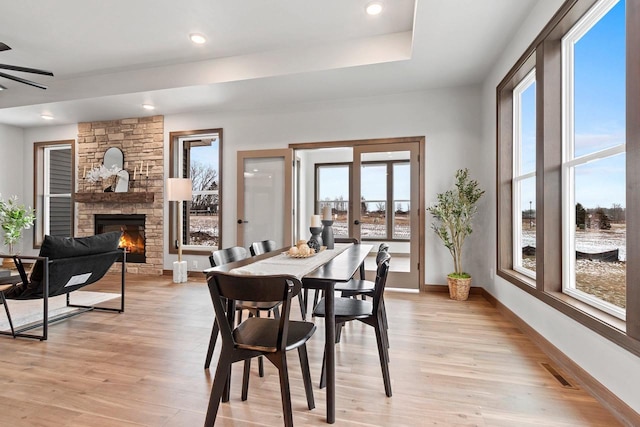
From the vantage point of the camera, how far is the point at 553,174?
8.46 feet

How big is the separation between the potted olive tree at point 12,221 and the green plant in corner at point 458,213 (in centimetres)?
714

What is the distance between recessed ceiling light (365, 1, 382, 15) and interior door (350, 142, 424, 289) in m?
1.81

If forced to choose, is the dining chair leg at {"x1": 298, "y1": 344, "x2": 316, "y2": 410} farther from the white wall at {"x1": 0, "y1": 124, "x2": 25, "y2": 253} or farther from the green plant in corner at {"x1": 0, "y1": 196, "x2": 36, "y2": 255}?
the white wall at {"x1": 0, "y1": 124, "x2": 25, "y2": 253}

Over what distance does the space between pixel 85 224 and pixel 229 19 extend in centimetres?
489

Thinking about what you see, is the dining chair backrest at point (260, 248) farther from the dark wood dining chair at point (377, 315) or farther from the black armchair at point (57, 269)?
the black armchair at point (57, 269)

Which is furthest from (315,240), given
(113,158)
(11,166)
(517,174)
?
(11,166)

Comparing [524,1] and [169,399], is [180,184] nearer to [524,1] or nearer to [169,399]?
[169,399]

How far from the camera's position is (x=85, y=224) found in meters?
6.09

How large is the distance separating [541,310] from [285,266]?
212 cm

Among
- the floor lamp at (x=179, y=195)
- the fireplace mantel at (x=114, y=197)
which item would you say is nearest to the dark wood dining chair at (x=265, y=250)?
the floor lamp at (x=179, y=195)

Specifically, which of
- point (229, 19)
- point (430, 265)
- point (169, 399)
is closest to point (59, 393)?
point (169, 399)

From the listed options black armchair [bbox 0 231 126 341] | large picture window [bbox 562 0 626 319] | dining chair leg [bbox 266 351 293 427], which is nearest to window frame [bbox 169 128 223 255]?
black armchair [bbox 0 231 126 341]

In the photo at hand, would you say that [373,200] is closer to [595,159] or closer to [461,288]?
[461,288]

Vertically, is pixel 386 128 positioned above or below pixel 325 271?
above
